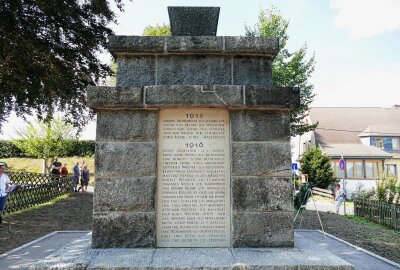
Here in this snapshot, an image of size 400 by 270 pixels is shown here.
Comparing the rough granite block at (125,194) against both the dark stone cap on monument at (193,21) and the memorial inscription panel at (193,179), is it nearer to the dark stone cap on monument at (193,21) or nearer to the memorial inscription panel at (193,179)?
the memorial inscription panel at (193,179)

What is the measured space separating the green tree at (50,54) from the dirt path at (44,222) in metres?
3.93

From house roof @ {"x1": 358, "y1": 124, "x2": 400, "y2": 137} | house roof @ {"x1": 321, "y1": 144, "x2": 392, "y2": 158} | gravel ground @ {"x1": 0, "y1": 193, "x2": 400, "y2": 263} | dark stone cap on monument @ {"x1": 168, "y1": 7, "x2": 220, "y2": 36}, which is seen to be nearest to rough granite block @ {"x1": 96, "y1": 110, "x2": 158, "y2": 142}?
dark stone cap on monument @ {"x1": 168, "y1": 7, "x2": 220, "y2": 36}

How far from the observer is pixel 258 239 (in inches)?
174

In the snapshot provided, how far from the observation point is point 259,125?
4656mm

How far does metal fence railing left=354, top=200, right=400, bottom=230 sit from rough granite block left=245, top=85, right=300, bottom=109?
12.5 meters

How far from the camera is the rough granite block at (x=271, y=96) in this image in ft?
15.0

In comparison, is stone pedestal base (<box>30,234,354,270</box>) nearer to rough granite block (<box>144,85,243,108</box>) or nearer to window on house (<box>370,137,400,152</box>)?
rough granite block (<box>144,85,243,108</box>)

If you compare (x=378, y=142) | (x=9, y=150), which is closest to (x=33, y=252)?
(x=9, y=150)

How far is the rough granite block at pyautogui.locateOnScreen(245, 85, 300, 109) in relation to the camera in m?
4.57

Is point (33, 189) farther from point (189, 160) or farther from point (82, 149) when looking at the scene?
point (82, 149)

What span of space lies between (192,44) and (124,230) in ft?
9.69

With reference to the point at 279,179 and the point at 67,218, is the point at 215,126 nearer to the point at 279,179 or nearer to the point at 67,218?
the point at 279,179

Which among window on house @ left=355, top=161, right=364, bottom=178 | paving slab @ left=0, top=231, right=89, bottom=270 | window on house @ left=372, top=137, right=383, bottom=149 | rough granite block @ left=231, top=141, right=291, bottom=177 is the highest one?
window on house @ left=372, top=137, right=383, bottom=149

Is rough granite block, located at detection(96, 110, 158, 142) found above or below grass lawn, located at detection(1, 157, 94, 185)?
above
